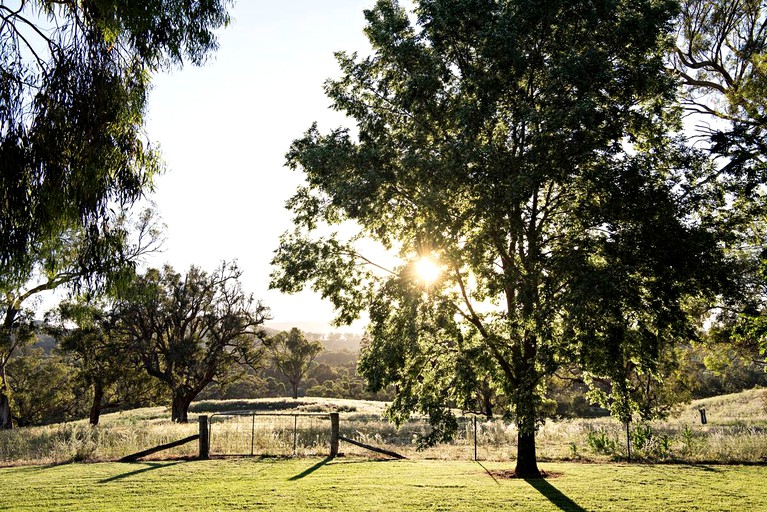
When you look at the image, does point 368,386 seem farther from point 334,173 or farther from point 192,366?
point 192,366

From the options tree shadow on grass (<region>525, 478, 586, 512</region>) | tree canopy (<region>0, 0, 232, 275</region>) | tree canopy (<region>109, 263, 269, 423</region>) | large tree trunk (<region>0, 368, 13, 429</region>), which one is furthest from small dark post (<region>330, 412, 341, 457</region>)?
large tree trunk (<region>0, 368, 13, 429</region>)

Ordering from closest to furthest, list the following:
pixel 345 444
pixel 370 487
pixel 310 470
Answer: pixel 370 487
pixel 310 470
pixel 345 444

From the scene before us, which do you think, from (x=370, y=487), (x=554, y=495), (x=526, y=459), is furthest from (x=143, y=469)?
(x=554, y=495)

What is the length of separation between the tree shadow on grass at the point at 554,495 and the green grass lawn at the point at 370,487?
0.08ft

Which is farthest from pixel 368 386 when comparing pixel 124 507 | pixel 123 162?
pixel 123 162

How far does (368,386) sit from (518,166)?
6962mm

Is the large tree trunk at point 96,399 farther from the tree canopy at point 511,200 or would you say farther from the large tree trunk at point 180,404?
the tree canopy at point 511,200

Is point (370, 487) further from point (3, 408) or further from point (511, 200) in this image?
point (3, 408)

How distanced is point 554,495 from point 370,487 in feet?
14.3

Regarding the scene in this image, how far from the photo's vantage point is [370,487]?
1205cm

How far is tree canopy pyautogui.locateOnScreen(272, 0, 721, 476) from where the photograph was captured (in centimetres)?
1138

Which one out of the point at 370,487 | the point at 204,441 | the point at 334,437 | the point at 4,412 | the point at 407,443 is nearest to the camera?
the point at 370,487

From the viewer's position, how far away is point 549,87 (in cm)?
1226

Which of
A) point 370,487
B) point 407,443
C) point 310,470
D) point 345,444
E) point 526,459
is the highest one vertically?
point 526,459
